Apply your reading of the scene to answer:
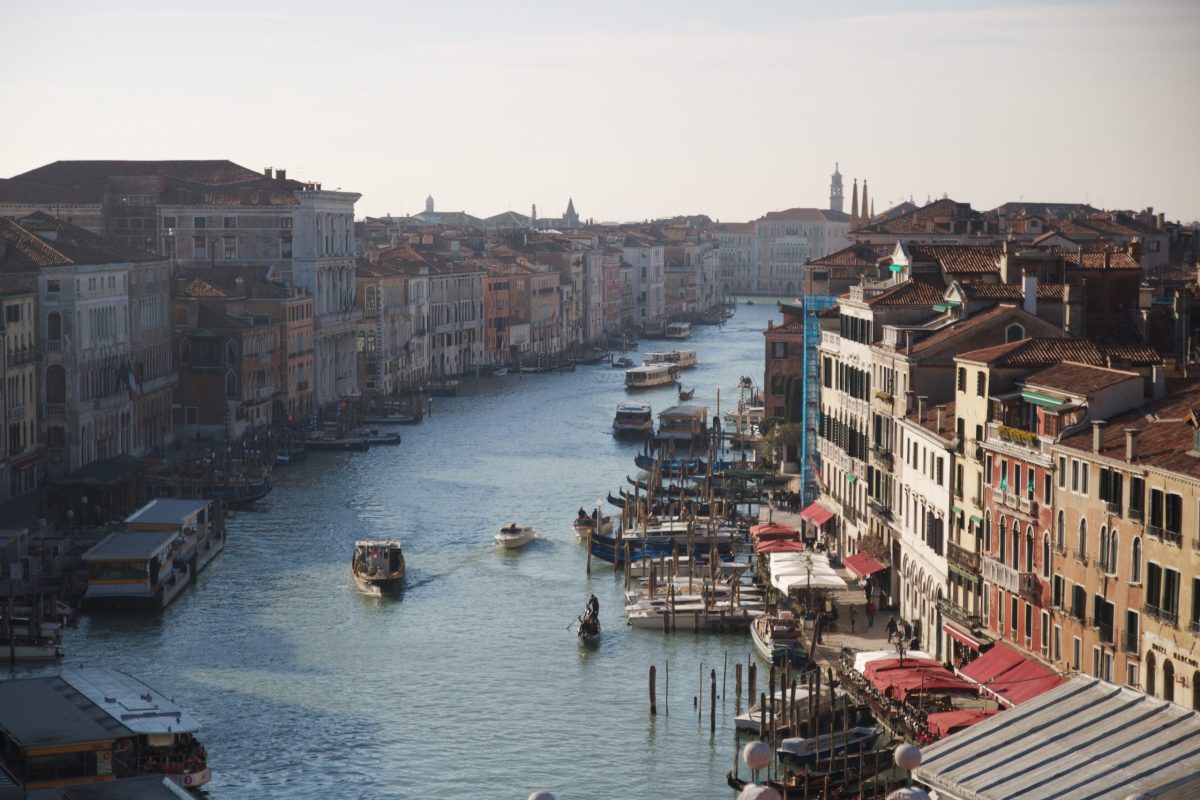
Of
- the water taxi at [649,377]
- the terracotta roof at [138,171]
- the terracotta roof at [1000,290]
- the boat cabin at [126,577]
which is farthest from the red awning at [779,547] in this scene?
the water taxi at [649,377]

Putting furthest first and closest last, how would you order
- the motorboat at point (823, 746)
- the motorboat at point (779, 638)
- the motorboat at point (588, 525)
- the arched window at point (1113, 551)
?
1. the motorboat at point (588, 525)
2. the motorboat at point (779, 638)
3. the motorboat at point (823, 746)
4. the arched window at point (1113, 551)

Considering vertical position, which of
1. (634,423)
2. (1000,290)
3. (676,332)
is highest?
(1000,290)

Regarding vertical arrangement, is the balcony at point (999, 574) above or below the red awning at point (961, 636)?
above

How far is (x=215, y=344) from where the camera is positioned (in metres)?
46.6

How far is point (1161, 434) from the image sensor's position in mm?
18875

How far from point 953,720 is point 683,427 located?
30.4 metres

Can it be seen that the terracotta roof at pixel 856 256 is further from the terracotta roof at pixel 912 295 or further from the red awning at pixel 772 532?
the terracotta roof at pixel 912 295

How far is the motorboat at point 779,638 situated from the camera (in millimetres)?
24188

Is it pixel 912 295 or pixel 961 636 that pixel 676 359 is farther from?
pixel 961 636

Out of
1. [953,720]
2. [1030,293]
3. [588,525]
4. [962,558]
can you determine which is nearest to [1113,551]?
[953,720]

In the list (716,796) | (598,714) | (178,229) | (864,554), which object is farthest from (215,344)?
(716,796)

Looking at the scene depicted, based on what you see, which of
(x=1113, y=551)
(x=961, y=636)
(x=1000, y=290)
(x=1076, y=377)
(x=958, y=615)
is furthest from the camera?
(x=1000, y=290)

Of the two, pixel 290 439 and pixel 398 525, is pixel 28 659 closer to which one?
pixel 398 525

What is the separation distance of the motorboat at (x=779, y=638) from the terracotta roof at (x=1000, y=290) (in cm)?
464
